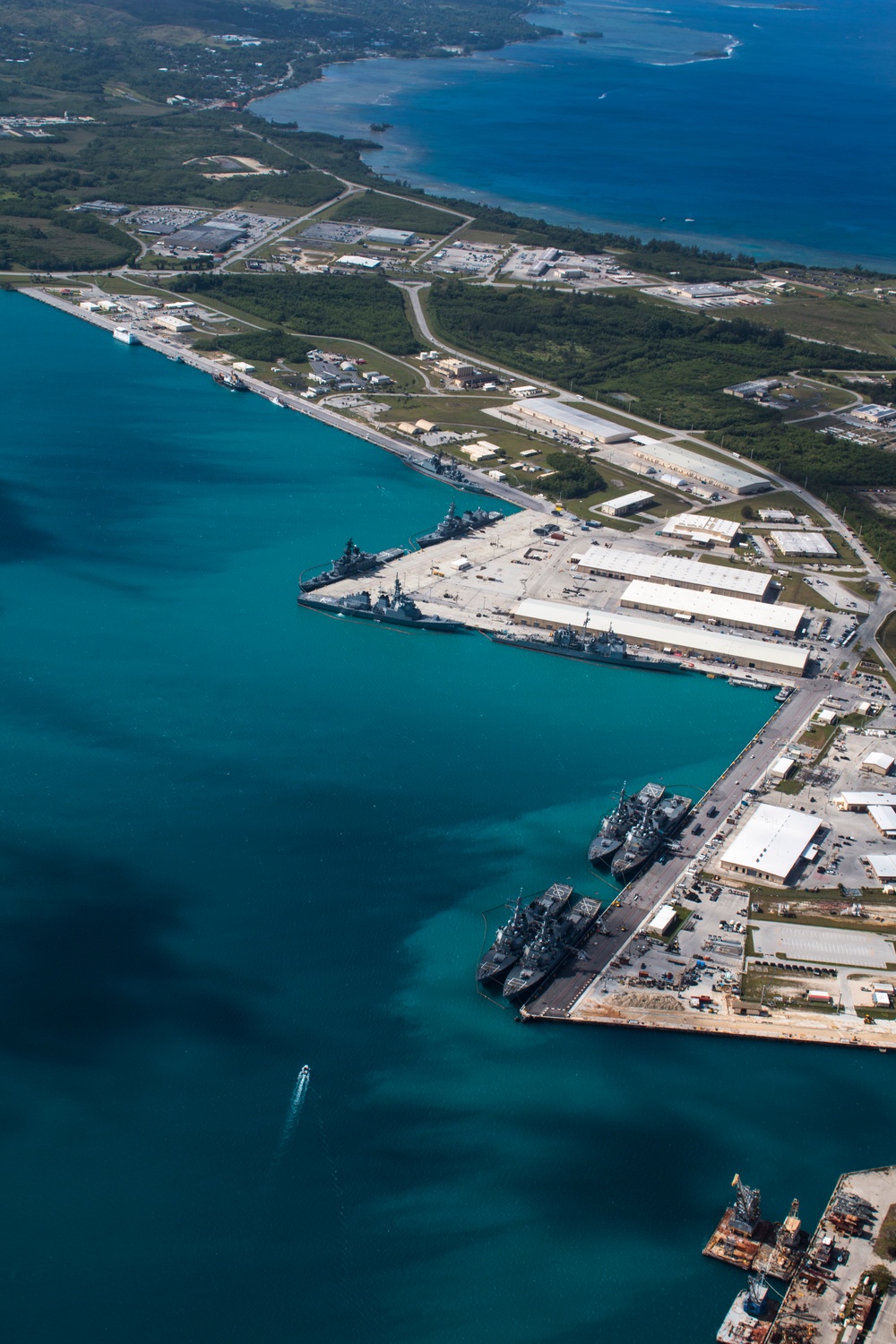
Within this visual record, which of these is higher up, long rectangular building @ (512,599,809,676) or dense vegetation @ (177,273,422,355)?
dense vegetation @ (177,273,422,355)

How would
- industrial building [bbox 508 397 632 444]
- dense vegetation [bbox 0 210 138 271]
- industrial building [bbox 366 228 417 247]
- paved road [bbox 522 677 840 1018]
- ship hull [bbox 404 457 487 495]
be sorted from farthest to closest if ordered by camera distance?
1. industrial building [bbox 366 228 417 247]
2. dense vegetation [bbox 0 210 138 271]
3. industrial building [bbox 508 397 632 444]
4. ship hull [bbox 404 457 487 495]
5. paved road [bbox 522 677 840 1018]


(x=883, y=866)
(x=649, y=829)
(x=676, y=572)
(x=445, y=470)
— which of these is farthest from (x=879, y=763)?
(x=445, y=470)

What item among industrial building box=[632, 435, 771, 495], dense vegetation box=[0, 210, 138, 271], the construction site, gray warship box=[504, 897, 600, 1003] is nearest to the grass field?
industrial building box=[632, 435, 771, 495]

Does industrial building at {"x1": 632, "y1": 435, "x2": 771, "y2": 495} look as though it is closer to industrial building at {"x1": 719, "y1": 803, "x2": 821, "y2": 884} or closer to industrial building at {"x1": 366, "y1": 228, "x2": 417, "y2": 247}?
industrial building at {"x1": 719, "y1": 803, "x2": 821, "y2": 884}

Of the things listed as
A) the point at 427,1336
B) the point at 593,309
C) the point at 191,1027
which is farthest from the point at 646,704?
the point at 593,309

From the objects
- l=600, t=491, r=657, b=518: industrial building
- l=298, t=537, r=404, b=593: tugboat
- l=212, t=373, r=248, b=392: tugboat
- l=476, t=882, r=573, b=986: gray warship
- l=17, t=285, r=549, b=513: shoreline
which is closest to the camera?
l=476, t=882, r=573, b=986: gray warship

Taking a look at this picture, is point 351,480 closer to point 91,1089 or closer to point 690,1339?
point 91,1089
